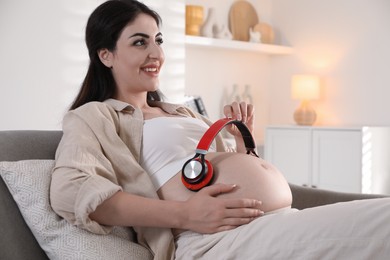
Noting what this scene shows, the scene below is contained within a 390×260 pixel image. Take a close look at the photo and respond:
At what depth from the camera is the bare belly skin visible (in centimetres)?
158

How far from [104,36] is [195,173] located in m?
0.66

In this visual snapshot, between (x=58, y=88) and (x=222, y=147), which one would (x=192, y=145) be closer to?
(x=222, y=147)

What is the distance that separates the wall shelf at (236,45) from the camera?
466 centimetres

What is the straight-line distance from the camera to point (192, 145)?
1.77 m

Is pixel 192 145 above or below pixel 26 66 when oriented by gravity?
below

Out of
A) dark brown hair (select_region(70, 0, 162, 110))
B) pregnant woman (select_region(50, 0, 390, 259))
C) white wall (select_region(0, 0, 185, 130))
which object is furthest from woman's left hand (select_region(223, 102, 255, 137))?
white wall (select_region(0, 0, 185, 130))

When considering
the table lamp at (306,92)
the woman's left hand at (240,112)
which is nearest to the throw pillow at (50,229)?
the woman's left hand at (240,112)

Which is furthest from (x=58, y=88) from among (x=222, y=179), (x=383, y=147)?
(x=383, y=147)

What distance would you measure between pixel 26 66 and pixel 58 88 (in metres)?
0.21

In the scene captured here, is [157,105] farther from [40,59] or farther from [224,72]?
[224,72]

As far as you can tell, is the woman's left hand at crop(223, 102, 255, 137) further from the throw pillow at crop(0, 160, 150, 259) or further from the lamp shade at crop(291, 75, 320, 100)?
the lamp shade at crop(291, 75, 320, 100)

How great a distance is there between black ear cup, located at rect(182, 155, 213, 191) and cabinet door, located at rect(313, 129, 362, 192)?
3.35m

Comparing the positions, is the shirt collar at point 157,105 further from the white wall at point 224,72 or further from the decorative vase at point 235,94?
the decorative vase at point 235,94

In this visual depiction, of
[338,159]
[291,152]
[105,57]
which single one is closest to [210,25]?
[291,152]
